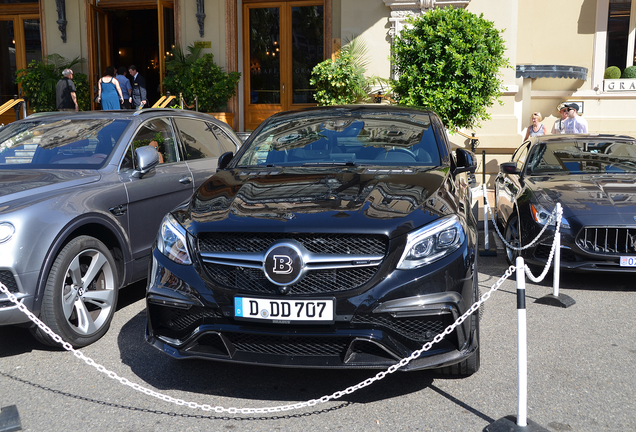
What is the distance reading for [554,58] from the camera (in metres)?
15.0

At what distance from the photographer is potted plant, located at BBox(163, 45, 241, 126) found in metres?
13.4

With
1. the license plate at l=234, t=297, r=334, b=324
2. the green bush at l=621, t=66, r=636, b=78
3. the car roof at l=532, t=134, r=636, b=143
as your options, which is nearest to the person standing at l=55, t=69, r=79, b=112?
the car roof at l=532, t=134, r=636, b=143

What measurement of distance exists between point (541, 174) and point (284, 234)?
4.79m

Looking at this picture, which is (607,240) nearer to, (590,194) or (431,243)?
(590,194)

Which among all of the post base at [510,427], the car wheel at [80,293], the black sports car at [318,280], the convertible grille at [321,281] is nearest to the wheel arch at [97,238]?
the car wheel at [80,293]

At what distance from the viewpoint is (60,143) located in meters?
5.39

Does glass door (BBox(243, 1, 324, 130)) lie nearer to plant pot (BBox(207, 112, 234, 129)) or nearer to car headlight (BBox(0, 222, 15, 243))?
plant pot (BBox(207, 112, 234, 129))

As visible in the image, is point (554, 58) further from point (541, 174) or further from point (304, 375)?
point (304, 375)

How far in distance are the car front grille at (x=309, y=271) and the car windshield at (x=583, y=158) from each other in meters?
4.65

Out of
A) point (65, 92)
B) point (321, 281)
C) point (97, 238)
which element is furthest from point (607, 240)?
point (65, 92)

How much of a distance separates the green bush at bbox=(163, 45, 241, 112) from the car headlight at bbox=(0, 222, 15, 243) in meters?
9.86

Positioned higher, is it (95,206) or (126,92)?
(126,92)

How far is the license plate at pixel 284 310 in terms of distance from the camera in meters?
3.12

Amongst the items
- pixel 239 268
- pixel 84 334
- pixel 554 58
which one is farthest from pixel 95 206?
pixel 554 58
